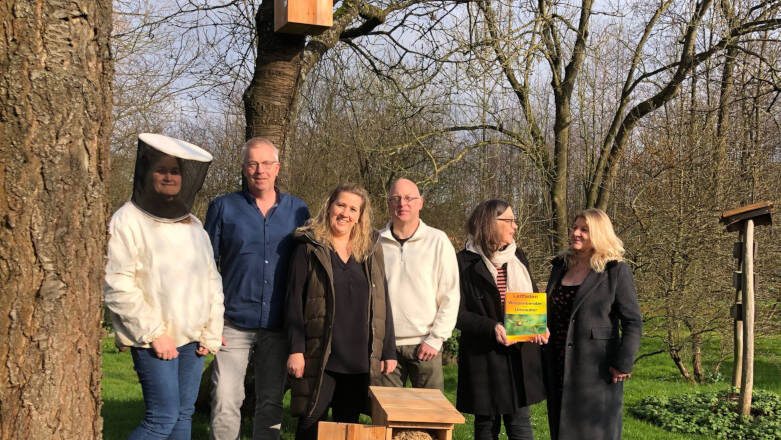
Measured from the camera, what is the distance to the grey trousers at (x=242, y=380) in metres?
4.06

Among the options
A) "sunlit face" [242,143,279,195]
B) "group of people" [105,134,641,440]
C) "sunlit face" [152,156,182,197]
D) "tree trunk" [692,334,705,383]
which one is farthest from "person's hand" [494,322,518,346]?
"tree trunk" [692,334,705,383]

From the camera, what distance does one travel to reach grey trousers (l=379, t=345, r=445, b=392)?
453cm

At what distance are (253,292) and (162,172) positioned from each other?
3.14ft

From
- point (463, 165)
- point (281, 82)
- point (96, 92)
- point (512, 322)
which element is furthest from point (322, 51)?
point (463, 165)

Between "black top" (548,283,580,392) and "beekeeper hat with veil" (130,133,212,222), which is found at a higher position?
"beekeeper hat with veil" (130,133,212,222)

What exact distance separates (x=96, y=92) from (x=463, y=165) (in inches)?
482

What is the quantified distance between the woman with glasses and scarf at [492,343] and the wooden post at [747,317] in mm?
4106

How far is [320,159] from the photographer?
15.1 meters

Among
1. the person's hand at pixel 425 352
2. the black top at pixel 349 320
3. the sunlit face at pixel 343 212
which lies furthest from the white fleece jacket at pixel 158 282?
the person's hand at pixel 425 352

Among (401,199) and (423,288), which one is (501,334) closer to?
(423,288)

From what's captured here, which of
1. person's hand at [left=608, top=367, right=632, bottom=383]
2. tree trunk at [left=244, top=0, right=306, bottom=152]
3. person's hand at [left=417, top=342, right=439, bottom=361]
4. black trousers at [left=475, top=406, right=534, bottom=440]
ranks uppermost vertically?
tree trunk at [left=244, top=0, right=306, bottom=152]

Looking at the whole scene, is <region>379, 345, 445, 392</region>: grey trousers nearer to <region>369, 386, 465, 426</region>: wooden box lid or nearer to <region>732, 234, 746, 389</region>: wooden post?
<region>369, 386, 465, 426</region>: wooden box lid

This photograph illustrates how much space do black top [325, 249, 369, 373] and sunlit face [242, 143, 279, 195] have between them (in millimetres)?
617

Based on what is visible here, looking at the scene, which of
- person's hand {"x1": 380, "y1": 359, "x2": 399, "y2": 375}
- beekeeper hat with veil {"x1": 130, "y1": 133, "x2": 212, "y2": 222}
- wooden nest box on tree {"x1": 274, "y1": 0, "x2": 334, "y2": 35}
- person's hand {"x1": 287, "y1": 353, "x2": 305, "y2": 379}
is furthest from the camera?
wooden nest box on tree {"x1": 274, "y1": 0, "x2": 334, "y2": 35}
